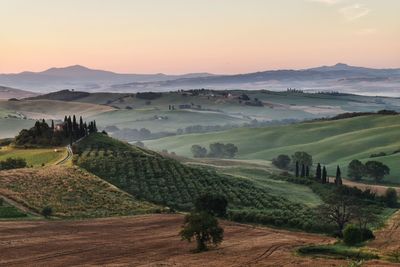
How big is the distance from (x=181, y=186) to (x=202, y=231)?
4460cm

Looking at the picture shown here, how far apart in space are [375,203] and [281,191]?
1979 centimetres

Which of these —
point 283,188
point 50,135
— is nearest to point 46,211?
point 283,188

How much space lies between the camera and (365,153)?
656ft

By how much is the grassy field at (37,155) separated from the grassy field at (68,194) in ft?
60.2

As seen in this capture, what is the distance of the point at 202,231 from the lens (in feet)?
184

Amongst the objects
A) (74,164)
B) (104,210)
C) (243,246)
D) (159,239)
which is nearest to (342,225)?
(243,246)

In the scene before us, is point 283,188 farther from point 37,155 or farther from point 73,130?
point 73,130

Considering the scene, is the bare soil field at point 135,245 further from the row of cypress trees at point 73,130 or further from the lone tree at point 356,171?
the lone tree at point 356,171

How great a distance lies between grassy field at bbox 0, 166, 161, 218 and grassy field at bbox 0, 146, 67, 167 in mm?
18339

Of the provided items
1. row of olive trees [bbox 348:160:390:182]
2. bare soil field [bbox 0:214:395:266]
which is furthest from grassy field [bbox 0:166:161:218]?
row of olive trees [bbox 348:160:390:182]

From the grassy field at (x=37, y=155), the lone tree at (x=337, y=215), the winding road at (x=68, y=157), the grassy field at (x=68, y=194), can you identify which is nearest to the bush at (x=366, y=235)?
the lone tree at (x=337, y=215)

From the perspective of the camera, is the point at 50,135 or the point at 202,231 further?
the point at 50,135

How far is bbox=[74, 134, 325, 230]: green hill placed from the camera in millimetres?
80250

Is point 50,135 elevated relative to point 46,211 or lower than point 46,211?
elevated
